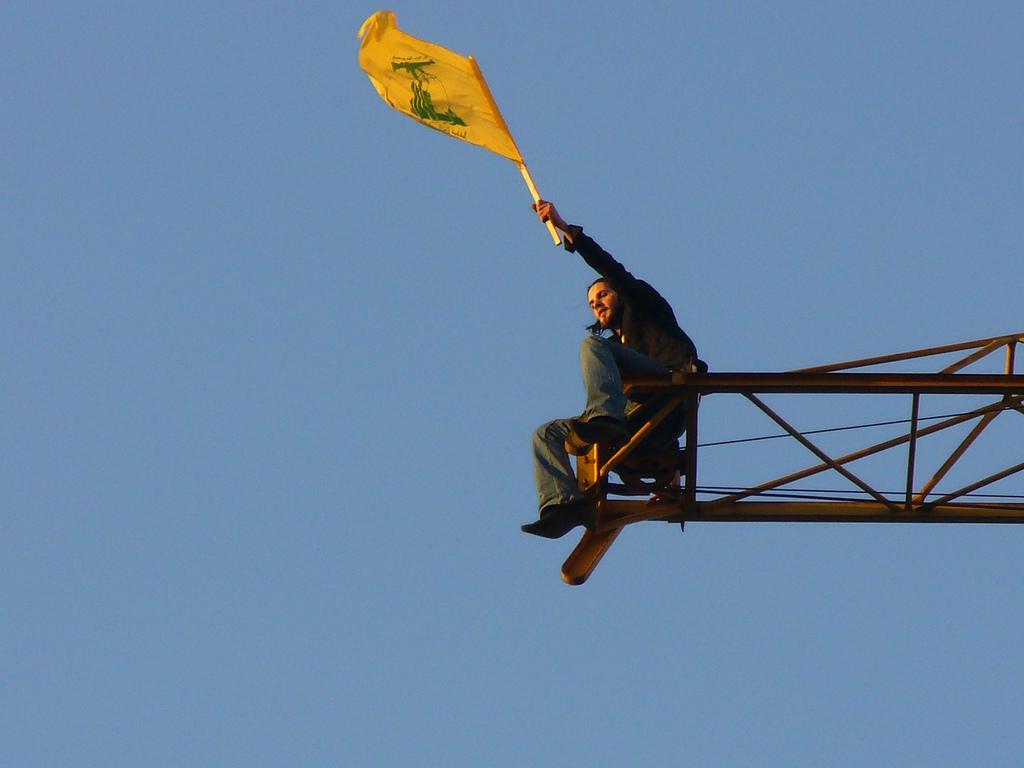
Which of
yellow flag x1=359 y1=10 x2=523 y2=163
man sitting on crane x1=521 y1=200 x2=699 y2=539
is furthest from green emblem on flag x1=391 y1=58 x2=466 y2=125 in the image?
man sitting on crane x1=521 y1=200 x2=699 y2=539

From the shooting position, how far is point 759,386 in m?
16.0

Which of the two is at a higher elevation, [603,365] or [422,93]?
[422,93]

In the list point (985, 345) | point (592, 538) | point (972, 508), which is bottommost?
point (592, 538)

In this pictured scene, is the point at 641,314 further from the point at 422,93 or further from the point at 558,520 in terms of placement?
the point at 422,93

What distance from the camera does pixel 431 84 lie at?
18.0 meters

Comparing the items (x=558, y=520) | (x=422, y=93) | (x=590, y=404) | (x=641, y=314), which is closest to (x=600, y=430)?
(x=590, y=404)

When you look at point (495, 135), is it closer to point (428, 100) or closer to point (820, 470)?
point (428, 100)

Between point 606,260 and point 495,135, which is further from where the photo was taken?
point 495,135

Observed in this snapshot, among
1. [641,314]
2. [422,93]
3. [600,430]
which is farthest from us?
[422,93]

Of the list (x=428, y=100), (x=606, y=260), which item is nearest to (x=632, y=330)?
(x=606, y=260)

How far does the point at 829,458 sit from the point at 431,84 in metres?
4.54

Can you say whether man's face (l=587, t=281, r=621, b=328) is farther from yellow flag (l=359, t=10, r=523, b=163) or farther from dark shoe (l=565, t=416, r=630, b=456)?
yellow flag (l=359, t=10, r=523, b=163)

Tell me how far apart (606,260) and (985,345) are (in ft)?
9.85

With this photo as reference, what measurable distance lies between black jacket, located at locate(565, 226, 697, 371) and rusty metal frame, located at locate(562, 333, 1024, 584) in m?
0.57
